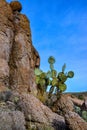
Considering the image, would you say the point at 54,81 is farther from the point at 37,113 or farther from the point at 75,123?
the point at 75,123

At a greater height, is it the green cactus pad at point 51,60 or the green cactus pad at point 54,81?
the green cactus pad at point 51,60

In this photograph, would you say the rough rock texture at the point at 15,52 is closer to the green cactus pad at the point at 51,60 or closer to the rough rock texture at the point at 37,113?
the green cactus pad at the point at 51,60

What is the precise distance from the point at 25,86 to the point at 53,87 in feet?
15.0

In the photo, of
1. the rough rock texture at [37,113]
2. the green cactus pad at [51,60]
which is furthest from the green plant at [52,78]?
the rough rock texture at [37,113]

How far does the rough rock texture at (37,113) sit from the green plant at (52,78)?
8.40m

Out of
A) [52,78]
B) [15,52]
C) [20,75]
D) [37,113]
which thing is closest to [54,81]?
[52,78]

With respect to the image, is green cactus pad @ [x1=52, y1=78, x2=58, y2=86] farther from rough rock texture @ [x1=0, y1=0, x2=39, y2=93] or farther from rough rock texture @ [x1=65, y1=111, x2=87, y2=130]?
rough rock texture @ [x1=65, y1=111, x2=87, y2=130]

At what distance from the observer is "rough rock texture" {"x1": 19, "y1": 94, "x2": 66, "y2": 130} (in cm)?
1559

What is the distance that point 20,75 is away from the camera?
21.7m

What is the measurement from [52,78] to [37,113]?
10.1 meters

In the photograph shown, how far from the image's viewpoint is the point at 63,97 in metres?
23.4

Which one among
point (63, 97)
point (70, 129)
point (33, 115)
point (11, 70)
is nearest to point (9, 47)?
point (11, 70)

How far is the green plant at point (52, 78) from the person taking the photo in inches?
990

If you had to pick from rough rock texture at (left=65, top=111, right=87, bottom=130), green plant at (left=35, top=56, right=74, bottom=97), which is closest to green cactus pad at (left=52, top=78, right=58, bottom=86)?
green plant at (left=35, top=56, right=74, bottom=97)
